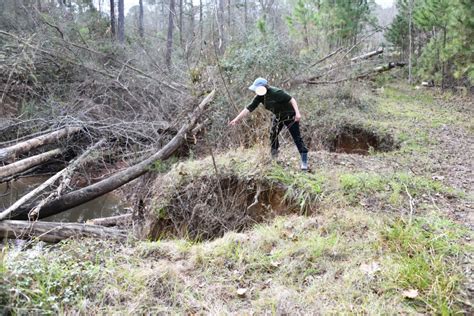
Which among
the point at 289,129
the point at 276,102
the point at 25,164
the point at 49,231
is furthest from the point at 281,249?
the point at 25,164

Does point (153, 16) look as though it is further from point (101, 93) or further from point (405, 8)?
point (101, 93)

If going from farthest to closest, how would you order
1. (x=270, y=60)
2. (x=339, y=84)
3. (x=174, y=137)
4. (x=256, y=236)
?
(x=339, y=84) < (x=270, y=60) < (x=174, y=137) < (x=256, y=236)

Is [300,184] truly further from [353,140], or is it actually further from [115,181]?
[353,140]

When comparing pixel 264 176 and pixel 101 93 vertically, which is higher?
pixel 101 93

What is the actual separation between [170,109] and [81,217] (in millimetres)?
3593

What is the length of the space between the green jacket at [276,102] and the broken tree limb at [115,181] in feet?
8.60

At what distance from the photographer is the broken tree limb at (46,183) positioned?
4.75m

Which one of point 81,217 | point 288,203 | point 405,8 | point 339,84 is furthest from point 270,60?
point 405,8

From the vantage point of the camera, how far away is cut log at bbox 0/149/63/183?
546 centimetres

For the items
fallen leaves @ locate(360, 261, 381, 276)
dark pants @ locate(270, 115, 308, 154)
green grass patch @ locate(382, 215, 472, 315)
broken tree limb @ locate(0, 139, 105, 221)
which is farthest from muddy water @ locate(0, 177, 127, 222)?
green grass patch @ locate(382, 215, 472, 315)

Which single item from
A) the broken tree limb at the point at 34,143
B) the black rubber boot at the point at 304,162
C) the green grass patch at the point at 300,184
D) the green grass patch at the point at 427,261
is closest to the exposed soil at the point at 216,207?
the green grass patch at the point at 300,184

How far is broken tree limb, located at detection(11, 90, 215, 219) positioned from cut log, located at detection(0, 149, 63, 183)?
2.66 feet

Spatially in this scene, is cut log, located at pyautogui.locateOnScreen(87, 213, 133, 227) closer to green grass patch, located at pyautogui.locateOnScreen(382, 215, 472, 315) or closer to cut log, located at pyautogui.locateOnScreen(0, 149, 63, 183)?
cut log, located at pyautogui.locateOnScreen(0, 149, 63, 183)

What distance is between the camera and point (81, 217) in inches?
262
